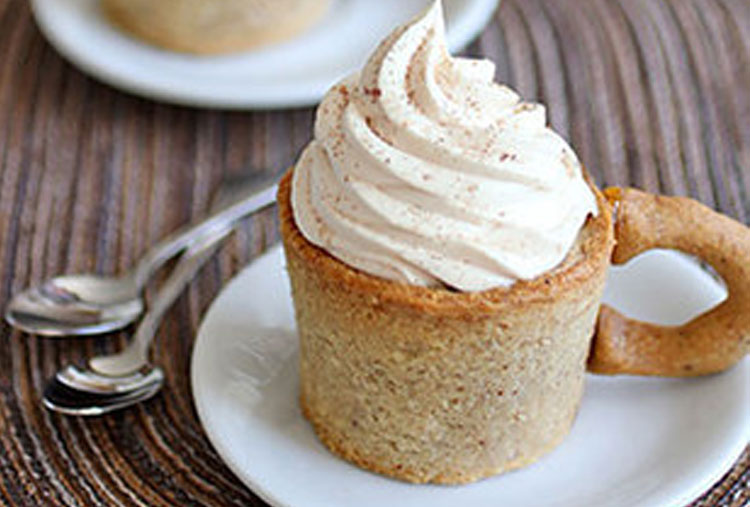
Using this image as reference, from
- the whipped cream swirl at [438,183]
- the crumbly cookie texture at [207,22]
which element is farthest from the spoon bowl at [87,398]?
the crumbly cookie texture at [207,22]

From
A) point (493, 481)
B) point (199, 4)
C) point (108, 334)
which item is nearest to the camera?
point (493, 481)

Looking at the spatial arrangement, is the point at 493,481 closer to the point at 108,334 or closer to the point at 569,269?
the point at 569,269

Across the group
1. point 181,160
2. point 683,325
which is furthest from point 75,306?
point 683,325

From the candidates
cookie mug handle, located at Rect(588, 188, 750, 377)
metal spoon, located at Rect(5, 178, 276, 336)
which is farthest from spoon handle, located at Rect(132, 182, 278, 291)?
cookie mug handle, located at Rect(588, 188, 750, 377)

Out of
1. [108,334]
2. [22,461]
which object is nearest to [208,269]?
[108,334]

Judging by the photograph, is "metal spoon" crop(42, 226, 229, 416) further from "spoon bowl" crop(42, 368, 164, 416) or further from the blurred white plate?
the blurred white plate

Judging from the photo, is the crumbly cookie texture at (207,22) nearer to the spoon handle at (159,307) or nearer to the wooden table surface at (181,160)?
the wooden table surface at (181,160)
